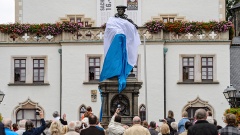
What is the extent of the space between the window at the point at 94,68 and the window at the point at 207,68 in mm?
5325

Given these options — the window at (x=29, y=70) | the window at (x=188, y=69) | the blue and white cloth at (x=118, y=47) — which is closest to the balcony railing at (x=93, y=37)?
the window at (x=29, y=70)

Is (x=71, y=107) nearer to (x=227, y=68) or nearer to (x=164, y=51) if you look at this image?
(x=164, y=51)

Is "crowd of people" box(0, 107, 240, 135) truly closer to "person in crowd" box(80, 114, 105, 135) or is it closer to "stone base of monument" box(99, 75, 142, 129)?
"person in crowd" box(80, 114, 105, 135)

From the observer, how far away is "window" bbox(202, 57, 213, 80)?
42.0 metres

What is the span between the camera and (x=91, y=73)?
139 ft

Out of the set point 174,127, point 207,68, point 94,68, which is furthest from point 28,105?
point 174,127

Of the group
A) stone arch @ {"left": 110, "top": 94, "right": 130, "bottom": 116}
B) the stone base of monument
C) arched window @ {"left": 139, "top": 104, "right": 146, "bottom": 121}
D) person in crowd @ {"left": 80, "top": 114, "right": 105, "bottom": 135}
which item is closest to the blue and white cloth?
the stone base of monument

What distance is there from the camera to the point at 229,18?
76188mm

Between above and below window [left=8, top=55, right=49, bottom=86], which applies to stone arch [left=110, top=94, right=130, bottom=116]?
below

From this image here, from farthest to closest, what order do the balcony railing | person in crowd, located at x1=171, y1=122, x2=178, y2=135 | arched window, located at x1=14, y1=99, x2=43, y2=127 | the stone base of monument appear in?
the balcony railing → arched window, located at x1=14, y1=99, x2=43, y2=127 → the stone base of monument → person in crowd, located at x1=171, y1=122, x2=178, y2=135

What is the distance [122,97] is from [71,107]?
51.6 feet

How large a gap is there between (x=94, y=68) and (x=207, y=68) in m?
5.72

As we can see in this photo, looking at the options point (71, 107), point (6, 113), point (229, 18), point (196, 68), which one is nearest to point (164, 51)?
point (196, 68)

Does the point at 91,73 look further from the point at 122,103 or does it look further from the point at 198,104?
the point at 122,103
